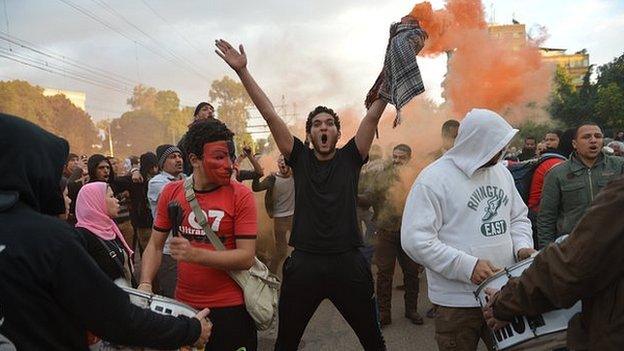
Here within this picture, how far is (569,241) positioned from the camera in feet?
5.18

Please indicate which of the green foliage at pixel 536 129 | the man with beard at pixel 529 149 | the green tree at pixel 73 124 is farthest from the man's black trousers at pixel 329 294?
the green tree at pixel 73 124

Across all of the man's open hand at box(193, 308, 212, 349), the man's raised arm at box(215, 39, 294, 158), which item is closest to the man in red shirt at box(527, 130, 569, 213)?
the man's raised arm at box(215, 39, 294, 158)

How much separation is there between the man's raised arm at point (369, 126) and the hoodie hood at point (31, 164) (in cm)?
228

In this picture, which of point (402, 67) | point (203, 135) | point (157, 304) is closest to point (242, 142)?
point (402, 67)

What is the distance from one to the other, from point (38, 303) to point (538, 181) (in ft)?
16.8

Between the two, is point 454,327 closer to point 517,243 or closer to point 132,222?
point 517,243

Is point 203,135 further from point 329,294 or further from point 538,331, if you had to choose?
point 538,331

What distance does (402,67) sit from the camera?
3.09 metres

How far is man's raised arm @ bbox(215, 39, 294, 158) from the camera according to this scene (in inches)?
126

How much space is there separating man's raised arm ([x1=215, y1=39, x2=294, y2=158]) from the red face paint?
0.75 metres

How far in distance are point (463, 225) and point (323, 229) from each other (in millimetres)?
1031

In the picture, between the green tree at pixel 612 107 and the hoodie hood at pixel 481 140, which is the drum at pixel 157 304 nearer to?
the hoodie hood at pixel 481 140

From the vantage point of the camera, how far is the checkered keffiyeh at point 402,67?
3.05 meters

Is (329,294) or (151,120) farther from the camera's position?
(151,120)
